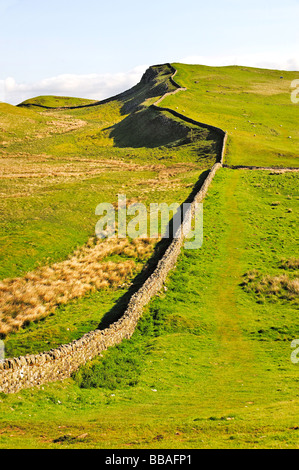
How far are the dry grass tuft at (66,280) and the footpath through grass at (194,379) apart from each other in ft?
15.5

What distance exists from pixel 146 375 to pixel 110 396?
8.47ft

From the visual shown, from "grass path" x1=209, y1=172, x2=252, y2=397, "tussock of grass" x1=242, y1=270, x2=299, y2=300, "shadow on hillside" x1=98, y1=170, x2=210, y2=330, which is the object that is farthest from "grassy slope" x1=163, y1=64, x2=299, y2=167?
"tussock of grass" x1=242, y1=270, x2=299, y2=300

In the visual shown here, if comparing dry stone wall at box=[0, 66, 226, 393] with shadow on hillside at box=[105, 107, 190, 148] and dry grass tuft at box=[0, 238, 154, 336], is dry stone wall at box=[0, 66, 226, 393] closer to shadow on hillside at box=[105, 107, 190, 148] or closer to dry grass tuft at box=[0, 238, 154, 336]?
dry grass tuft at box=[0, 238, 154, 336]

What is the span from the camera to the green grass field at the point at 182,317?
42.9 ft

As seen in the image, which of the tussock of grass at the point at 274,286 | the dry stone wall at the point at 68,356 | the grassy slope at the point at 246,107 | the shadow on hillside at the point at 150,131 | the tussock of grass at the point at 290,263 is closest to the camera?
the dry stone wall at the point at 68,356

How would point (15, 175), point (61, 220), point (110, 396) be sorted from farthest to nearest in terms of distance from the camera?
point (15, 175) → point (61, 220) → point (110, 396)

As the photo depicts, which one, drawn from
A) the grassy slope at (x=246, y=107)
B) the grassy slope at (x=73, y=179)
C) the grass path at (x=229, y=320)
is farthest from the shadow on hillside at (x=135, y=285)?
the grassy slope at (x=246, y=107)

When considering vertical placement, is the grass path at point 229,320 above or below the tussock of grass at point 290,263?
below

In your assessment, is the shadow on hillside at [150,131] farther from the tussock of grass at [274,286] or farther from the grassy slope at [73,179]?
the tussock of grass at [274,286]

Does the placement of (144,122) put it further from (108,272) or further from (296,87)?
(108,272)

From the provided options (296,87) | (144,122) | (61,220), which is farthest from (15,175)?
(296,87)

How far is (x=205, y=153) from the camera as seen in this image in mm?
73250

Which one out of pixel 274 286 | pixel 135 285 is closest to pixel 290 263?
pixel 274 286

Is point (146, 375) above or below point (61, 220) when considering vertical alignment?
below
